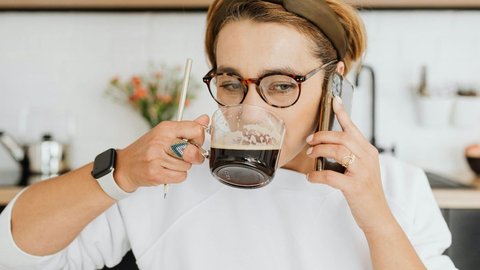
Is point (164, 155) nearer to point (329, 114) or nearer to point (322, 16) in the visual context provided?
point (329, 114)

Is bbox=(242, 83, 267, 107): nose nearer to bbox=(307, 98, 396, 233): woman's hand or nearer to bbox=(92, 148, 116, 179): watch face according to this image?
bbox=(307, 98, 396, 233): woman's hand

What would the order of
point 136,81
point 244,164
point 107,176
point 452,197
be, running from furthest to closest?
point 136,81 → point 452,197 → point 107,176 → point 244,164

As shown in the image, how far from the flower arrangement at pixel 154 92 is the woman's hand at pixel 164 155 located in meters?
1.28

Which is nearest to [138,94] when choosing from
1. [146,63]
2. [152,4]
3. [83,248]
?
[146,63]

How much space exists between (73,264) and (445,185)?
55.1 inches

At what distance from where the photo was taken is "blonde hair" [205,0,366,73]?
3.28ft

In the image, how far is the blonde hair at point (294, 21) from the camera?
100 cm

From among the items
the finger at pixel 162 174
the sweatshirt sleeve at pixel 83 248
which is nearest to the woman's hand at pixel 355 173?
the finger at pixel 162 174

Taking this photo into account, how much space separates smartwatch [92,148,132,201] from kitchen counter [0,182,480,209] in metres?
0.97

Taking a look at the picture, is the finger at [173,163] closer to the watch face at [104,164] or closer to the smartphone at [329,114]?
the watch face at [104,164]

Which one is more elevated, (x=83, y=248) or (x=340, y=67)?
(x=340, y=67)

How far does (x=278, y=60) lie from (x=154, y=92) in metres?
1.33

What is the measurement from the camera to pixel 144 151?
35.2 inches

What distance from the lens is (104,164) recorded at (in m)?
0.94
